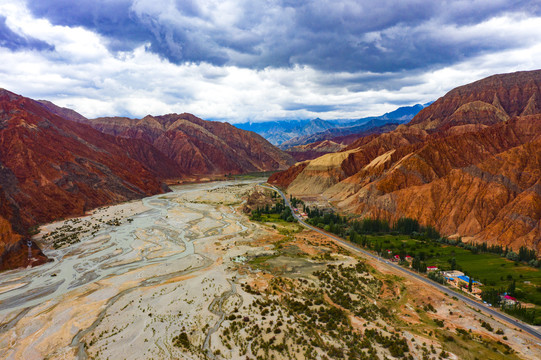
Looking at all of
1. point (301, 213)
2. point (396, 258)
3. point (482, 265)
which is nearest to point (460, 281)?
point (482, 265)

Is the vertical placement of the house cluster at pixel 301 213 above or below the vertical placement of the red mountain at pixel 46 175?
below

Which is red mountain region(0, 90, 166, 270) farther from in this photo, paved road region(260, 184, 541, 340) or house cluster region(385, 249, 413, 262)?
house cluster region(385, 249, 413, 262)

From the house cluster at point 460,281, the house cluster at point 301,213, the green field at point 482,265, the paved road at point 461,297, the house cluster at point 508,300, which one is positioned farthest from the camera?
the house cluster at point 301,213

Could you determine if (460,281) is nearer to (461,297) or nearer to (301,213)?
(461,297)

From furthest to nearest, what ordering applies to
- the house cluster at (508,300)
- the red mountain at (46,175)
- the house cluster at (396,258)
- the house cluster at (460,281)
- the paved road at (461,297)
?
the red mountain at (46,175) < the house cluster at (396,258) < the house cluster at (460,281) < the house cluster at (508,300) < the paved road at (461,297)

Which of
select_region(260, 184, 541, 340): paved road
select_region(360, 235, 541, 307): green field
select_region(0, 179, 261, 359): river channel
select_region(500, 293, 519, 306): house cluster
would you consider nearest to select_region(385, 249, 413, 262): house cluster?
select_region(360, 235, 541, 307): green field

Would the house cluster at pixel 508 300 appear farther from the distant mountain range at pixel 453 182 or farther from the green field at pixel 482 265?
the distant mountain range at pixel 453 182

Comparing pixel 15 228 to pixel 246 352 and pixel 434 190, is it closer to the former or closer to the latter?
pixel 246 352

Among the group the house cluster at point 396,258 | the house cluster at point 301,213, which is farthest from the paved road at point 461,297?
the house cluster at point 301,213

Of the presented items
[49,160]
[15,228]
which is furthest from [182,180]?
[15,228]
